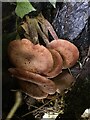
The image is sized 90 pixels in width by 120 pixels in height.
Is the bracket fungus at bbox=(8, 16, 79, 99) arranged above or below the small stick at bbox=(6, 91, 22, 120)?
above

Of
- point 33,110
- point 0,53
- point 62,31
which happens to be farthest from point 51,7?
point 33,110

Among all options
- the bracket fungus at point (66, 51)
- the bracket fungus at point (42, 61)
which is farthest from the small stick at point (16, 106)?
the bracket fungus at point (66, 51)

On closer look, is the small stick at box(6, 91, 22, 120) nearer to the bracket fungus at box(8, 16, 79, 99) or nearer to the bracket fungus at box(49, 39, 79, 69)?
the bracket fungus at box(8, 16, 79, 99)

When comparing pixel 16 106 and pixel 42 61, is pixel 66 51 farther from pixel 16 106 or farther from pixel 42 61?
pixel 16 106

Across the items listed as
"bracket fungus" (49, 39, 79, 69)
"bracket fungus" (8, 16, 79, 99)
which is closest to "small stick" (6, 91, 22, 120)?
A: "bracket fungus" (8, 16, 79, 99)

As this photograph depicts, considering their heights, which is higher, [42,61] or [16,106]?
[42,61]

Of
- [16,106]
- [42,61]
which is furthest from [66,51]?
[16,106]

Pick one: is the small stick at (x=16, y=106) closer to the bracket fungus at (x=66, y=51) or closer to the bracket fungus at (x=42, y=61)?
the bracket fungus at (x=42, y=61)

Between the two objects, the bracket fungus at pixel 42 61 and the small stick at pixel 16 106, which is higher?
the bracket fungus at pixel 42 61
